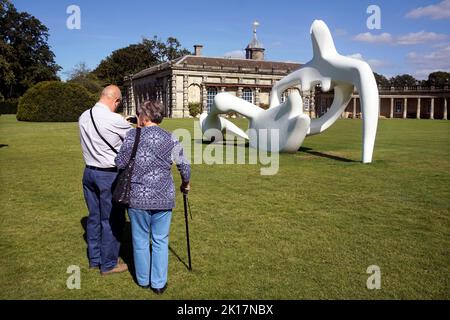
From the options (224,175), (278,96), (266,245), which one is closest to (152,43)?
(278,96)

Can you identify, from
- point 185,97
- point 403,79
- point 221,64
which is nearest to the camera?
point 185,97

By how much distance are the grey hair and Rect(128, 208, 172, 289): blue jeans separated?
33.6 inches

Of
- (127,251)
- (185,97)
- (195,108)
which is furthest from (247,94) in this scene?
(127,251)

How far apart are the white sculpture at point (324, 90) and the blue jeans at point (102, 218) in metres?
9.07

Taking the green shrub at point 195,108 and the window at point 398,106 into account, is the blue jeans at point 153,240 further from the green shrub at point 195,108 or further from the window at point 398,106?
the window at point 398,106

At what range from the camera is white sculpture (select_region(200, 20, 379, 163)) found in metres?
12.0

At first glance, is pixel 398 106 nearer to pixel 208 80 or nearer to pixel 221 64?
pixel 221 64

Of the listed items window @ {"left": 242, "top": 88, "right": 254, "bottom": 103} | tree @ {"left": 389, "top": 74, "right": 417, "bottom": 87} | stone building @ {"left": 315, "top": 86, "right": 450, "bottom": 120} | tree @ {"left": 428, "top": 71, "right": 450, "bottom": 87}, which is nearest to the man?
window @ {"left": 242, "top": 88, "right": 254, "bottom": 103}

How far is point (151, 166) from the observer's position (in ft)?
12.8

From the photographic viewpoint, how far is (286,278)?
4.36 meters

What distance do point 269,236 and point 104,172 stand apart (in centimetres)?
240
